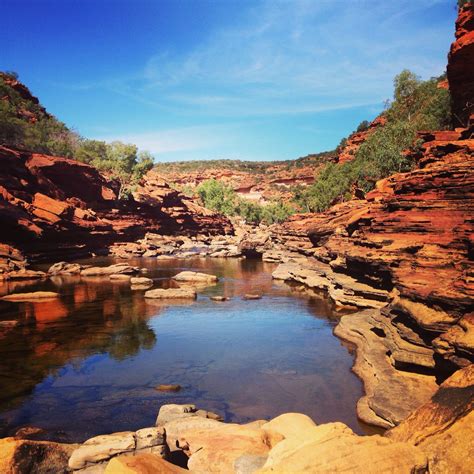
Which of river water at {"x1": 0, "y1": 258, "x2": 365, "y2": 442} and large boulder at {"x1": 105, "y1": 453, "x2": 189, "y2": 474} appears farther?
river water at {"x1": 0, "y1": 258, "x2": 365, "y2": 442}

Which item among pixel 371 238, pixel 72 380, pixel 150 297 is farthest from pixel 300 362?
pixel 150 297

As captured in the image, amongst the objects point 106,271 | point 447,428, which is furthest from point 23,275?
point 447,428

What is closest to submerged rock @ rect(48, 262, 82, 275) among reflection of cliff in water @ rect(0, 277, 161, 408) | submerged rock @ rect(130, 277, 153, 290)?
submerged rock @ rect(130, 277, 153, 290)

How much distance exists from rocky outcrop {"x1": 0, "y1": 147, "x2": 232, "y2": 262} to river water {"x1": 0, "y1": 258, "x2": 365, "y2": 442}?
17.9m

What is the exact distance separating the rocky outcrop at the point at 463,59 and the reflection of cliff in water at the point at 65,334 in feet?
85.6

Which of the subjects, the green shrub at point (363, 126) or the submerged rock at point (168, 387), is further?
the green shrub at point (363, 126)

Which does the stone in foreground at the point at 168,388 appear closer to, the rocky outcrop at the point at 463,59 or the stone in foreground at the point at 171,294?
the stone in foreground at the point at 171,294

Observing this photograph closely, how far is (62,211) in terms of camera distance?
150 ft

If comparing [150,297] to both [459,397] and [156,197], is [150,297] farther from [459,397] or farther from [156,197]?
[156,197]

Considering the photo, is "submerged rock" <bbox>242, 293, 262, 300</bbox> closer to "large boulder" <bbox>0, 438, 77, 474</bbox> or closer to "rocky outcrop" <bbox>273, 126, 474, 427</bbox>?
"rocky outcrop" <bbox>273, 126, 474, 427</bbox>

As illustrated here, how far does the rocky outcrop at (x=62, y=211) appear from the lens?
40.0 meters

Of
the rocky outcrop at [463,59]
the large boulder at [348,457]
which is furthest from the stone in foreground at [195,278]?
the large boulder at [348,457]

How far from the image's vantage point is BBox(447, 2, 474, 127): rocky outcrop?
25.0 meters

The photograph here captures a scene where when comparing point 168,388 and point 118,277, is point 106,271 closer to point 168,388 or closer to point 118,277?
point 118,277
